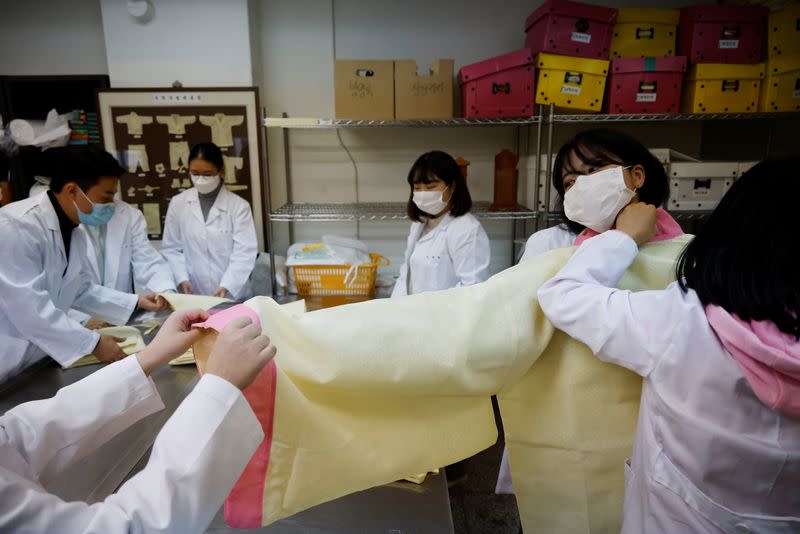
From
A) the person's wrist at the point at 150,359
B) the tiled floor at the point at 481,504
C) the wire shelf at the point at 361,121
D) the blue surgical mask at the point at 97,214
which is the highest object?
the wire shelf at the point at 361,121

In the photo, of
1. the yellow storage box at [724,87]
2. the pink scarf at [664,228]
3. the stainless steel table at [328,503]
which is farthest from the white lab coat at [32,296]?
the yellow storage box at [724,87]

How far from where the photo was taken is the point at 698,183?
2426mm

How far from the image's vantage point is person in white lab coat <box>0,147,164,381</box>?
1338 millimetres

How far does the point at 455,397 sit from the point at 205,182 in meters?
1.97

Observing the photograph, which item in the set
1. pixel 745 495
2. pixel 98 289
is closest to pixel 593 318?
pixel 745 495

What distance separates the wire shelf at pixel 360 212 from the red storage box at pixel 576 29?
80cm

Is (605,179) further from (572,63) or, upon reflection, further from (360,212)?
(360,212)

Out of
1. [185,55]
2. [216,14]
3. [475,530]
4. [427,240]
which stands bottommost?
[475,530]

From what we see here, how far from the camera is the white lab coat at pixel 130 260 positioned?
220 centimetres

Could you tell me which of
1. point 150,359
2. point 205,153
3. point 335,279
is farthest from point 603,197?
point 205,153

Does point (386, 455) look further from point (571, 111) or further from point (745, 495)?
point (571, 111)

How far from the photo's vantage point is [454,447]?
2.77 ft

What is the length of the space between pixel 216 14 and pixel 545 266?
2.49 metres

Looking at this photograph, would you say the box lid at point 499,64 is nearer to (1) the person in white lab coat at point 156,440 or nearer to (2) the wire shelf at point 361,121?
(2) the wire shelf at point 361,121
